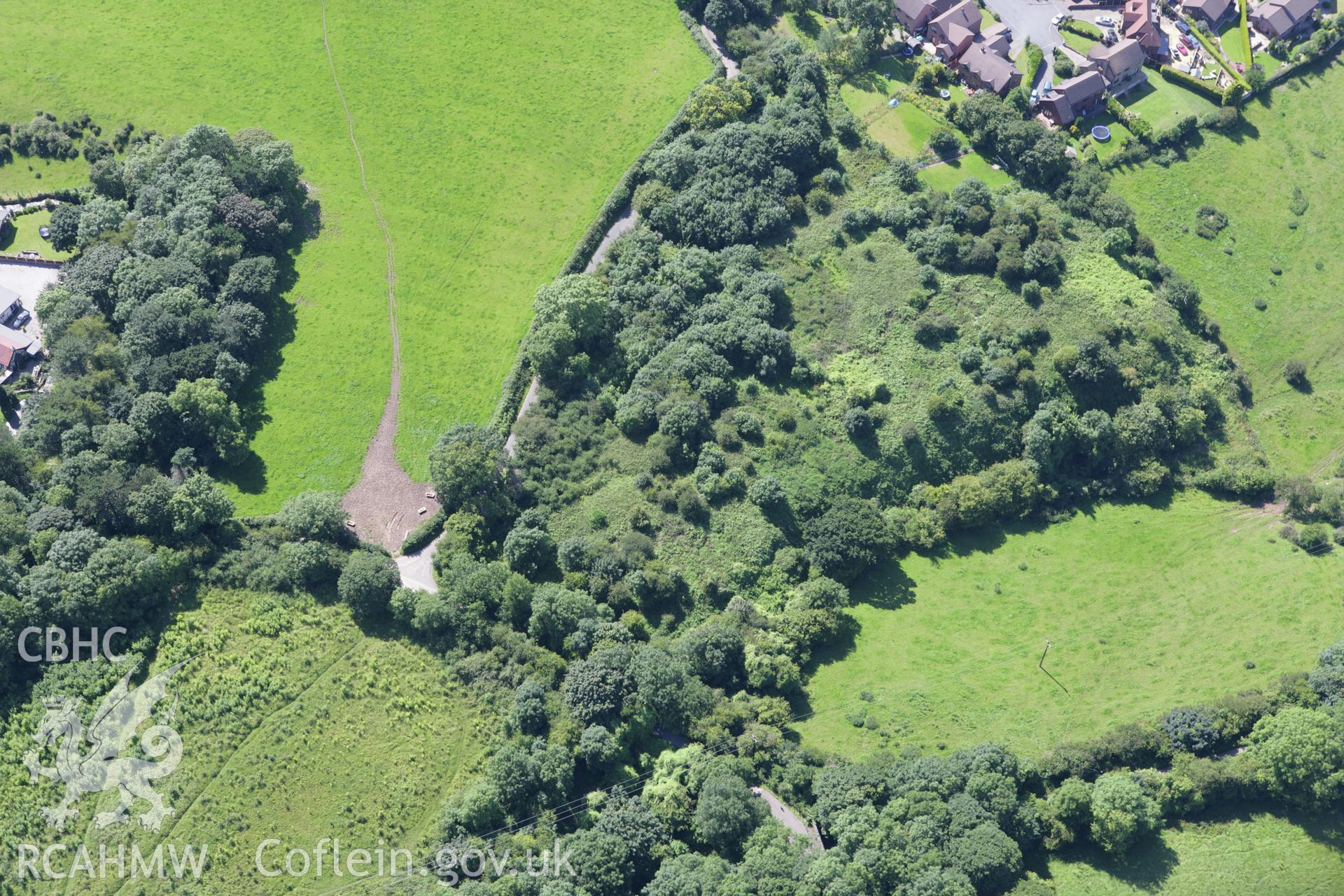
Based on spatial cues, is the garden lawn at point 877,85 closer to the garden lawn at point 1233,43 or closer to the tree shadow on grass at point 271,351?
the garden lawn at point 1233,43

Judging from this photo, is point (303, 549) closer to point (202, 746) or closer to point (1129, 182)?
point (202, 746)

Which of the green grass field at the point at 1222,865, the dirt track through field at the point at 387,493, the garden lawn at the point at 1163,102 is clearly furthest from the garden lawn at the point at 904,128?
the green grass field at the point at 1222,865

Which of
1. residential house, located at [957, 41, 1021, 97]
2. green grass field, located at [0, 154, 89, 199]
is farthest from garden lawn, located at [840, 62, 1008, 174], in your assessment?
green grass field, located at [0, 154, 89, 199]

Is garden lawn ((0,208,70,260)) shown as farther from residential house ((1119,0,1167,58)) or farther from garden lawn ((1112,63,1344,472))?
residential house ((1119,0,1167,58))

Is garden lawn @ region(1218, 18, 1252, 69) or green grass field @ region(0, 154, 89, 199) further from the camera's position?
garden lawn @ region(1218, 18, 1252, 69)

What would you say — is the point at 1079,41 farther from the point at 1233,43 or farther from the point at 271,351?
the point at 271,351

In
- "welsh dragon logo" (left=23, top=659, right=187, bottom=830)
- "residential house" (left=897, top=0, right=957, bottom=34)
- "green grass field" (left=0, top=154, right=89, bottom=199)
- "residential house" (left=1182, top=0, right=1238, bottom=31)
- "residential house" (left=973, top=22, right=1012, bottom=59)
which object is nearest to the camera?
"welsh dragon logo" (left=23, top=659, right=187, bottom=830)

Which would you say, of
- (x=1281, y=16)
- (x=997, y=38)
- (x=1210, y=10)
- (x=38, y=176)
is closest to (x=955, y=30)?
(x=997, y=38)

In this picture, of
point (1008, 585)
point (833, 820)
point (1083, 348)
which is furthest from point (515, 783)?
point (1083, 348)
